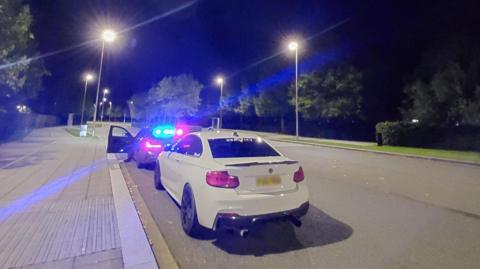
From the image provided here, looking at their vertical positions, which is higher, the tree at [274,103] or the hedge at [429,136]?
the tree at [274,103]

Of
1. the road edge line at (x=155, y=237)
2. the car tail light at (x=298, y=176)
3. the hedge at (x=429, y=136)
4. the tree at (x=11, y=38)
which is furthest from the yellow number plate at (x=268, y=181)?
the hedge at (x=429, y=136)

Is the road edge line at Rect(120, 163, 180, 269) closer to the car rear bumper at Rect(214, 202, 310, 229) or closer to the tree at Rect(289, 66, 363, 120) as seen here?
the car rear bumper at Rect(214, 202, 310, 229)

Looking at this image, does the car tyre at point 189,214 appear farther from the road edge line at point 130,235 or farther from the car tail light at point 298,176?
the car tail light at point 298,176

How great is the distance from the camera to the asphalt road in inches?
162

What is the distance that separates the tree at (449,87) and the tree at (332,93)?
5.57 metres

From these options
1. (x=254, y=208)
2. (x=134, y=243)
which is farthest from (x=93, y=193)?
(x=254, y=208)

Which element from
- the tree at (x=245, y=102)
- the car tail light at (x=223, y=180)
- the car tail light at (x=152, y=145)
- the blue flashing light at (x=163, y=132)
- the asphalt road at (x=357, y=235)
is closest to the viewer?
the asphalt road at (x=357, y=235)

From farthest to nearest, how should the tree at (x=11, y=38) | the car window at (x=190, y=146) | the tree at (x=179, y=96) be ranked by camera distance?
the tree at (x=179, y=96) < the tree at (x=11, y=38) < the car window at (x=190, y=146)

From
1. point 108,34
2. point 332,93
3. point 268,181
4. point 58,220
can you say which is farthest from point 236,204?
point 332,93

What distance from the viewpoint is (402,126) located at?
23.1 m

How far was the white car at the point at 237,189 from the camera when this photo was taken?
4387 mm

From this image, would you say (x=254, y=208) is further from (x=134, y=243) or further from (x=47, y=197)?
(x=47, y=197)

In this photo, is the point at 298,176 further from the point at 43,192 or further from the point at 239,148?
the point at 43,192

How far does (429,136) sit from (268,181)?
69.8 ft
